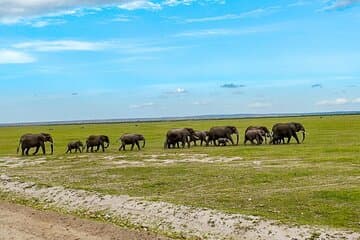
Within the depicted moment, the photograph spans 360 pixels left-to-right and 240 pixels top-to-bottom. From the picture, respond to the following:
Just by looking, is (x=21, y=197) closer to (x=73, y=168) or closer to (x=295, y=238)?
(x=73, y=168)

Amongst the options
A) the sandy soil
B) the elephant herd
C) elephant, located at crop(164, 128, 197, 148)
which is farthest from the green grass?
elephant, located at crop(164, 128, 197, 148)

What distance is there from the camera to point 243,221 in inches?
672

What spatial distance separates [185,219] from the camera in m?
18.3

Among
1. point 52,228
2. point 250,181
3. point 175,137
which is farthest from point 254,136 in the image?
point 52,228

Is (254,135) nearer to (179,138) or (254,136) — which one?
(254,136)

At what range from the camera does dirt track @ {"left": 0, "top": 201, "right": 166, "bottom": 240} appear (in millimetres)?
16891

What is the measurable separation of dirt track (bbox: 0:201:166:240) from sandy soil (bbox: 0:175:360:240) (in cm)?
115

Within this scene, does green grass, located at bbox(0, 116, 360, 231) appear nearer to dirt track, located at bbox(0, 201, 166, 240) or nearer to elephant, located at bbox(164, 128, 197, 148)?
dirt track, located at bbox(0, 201, 166, 240)

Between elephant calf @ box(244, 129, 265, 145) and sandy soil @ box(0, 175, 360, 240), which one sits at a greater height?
elephant calf @ box(244, 129, 265, 145)

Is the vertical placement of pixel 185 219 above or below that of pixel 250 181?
below

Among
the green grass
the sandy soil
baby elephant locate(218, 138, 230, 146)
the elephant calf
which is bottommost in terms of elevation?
the sandy soil

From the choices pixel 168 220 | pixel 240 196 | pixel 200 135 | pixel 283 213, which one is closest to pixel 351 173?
pixel 240 196

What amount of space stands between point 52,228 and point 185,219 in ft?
13.1

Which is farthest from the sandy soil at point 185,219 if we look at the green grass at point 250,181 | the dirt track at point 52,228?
the dirt track at point 52,228
